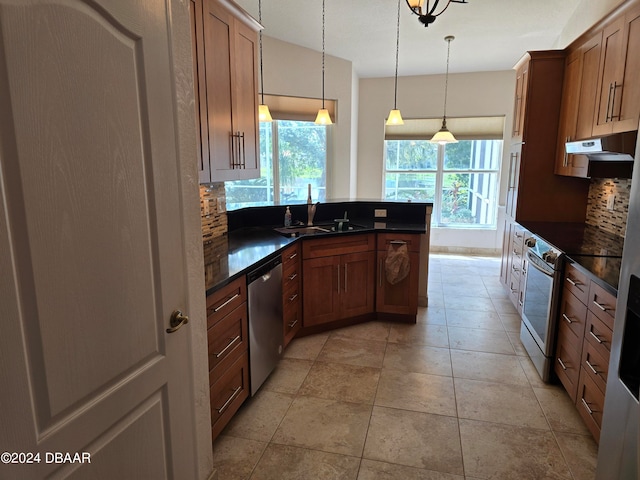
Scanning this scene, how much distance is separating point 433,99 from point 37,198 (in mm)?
6550

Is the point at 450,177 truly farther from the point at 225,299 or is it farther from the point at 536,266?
the point at 225,299

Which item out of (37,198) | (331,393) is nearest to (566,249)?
(331,393)

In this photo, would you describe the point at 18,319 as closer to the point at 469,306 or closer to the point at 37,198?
the point at 37,198

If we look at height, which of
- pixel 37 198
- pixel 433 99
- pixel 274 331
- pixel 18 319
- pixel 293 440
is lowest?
pixel 293 440

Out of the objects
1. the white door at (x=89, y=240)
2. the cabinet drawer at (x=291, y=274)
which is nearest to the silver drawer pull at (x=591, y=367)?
the cabinet drawer at (x=291, y=274)

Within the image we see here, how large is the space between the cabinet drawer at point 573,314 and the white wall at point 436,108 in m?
4.25

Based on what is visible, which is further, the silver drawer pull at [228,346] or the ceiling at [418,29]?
the ceiling at [418,29]

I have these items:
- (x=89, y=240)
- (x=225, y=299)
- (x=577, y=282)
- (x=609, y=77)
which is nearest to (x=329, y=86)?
(x=609, y=77)

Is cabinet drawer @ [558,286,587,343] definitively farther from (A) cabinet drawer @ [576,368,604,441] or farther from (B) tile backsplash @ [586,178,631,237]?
(B) tile backsplash @ [586,178,631,237]

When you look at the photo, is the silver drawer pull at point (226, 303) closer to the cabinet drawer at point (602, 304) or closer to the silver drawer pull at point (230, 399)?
the silver drawer pull at point (230, 399)

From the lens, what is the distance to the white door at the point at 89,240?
83 cm

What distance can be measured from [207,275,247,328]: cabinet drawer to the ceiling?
129 inches

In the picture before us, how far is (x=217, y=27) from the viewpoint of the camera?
242cm

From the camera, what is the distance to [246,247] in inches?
110
